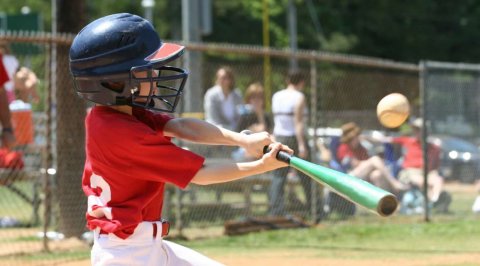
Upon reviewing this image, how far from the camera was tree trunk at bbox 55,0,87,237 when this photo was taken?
36.3ft

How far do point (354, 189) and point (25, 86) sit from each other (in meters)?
7.86

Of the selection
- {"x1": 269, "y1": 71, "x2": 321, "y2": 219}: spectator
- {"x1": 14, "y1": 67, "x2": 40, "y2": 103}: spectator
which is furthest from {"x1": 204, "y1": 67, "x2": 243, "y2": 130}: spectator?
{"x1": 14, "y1": 67, "x2": 40, "y2": 103}: spectator

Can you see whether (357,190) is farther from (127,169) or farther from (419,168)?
(419,168)

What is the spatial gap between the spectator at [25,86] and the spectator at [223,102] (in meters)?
2.47

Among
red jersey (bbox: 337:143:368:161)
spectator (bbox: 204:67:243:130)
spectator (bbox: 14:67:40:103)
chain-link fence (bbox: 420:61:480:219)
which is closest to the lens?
spectator (bbox: 14:67:40:103)

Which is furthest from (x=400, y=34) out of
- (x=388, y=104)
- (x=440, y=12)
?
(x=388, y=104)

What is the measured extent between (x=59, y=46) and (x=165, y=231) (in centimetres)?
647

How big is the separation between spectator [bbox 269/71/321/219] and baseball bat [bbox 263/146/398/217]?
808cm

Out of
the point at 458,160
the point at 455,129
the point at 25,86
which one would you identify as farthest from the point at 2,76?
the point at 458,160

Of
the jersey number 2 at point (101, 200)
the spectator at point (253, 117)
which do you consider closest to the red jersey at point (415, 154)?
the spectator at point (253, 117)

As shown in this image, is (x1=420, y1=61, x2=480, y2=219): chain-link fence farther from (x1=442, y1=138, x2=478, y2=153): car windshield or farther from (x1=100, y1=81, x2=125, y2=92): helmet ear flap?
(x1=100, y1=81, x2=125, y2=92): helmet ear flap

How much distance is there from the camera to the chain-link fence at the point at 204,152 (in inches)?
427

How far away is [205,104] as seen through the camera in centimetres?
1295

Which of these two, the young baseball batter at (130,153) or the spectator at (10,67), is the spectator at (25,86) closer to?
the spectator at (10,67)
